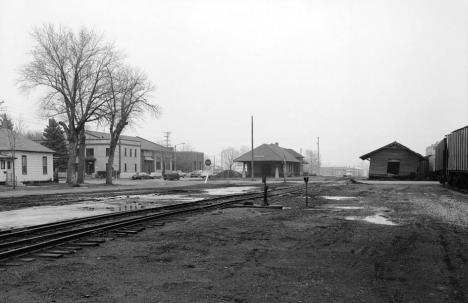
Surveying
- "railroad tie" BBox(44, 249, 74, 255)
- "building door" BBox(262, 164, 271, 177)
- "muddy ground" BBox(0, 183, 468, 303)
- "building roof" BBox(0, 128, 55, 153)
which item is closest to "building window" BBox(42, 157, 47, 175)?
"building roof" BBox(0, 128, 55, 153)

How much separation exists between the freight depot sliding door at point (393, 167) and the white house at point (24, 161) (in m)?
39.4

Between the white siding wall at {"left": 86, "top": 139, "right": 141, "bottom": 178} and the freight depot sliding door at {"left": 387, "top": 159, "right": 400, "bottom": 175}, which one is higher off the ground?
the white siding wall at {"left": 86, "top": 139, "right": 141, "bottom": 178}

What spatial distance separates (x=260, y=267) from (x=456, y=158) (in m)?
24.1

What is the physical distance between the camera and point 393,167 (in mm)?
53844

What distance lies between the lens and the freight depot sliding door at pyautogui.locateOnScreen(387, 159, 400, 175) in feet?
175

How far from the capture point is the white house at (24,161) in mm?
42281

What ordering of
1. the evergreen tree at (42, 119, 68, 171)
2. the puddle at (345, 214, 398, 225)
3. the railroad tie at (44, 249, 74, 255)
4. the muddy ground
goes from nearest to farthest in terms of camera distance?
the muddy ground, the railroad tie at (44, 249, 74, 255), the puddle at (345, 214, 398, 225), the evergreen tree at (42, 119, 68, 171)

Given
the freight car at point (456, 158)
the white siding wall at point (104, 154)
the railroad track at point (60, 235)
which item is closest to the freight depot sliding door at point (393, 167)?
the freight car at point (456, 158)

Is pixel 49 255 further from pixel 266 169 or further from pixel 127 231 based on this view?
pixel 266 169

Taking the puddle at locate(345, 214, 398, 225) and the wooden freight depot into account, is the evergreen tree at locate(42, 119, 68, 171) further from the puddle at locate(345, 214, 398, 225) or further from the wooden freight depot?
the puddle at locate(345, 214, 398, 225)

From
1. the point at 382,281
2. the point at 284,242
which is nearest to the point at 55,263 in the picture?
the point at 284,242

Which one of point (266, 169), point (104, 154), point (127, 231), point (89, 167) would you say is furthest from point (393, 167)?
point (89, 167)

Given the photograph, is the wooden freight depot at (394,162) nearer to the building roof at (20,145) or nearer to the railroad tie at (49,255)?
the building roof at (20,145)

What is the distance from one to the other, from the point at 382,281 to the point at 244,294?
6.54 feet
